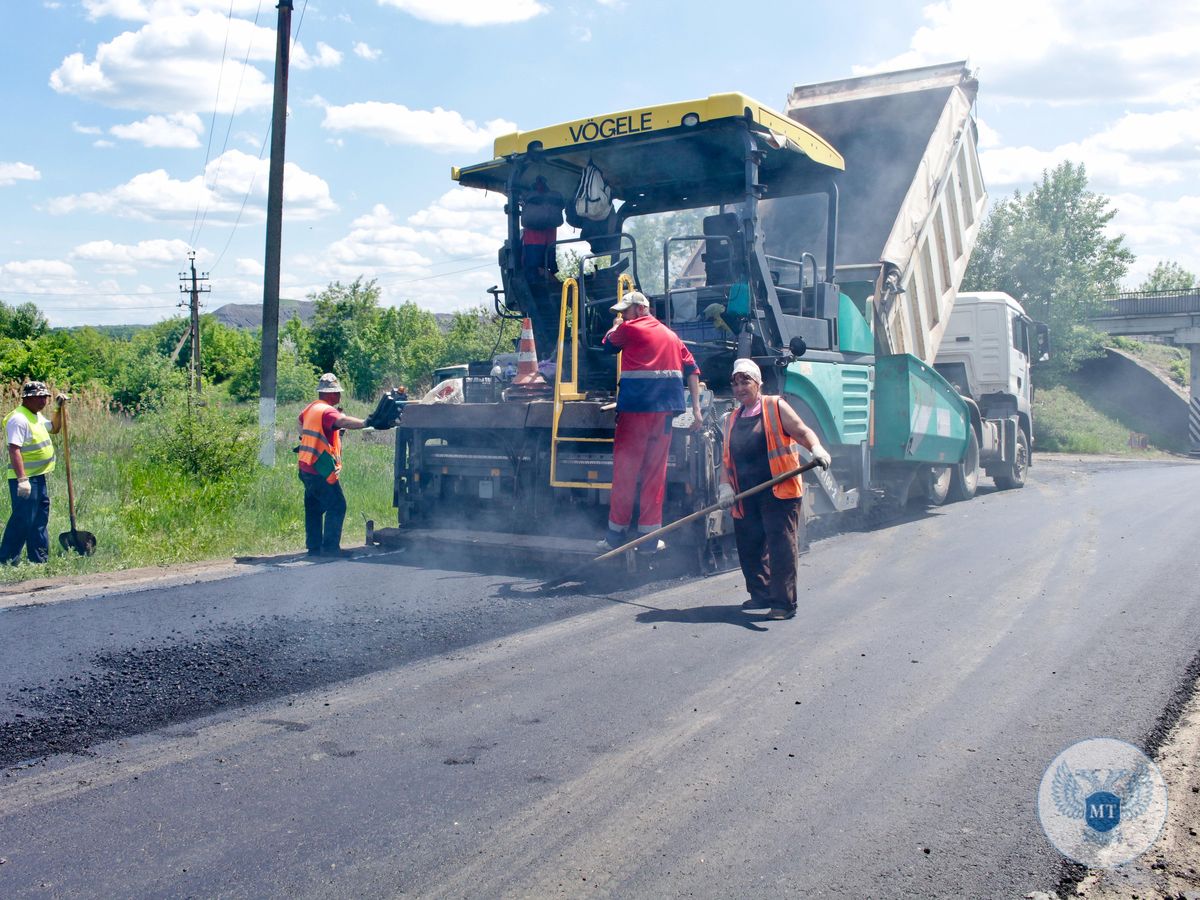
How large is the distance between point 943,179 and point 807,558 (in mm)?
5039

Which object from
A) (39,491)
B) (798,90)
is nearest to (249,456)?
(39,491)

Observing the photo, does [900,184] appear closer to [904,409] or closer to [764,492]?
[904,409]

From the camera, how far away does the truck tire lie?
1374 cm

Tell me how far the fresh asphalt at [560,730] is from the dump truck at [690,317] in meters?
0.86

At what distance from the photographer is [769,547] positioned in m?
6.05

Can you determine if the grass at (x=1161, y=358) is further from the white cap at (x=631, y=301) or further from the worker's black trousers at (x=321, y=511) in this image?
the worker's black trousers at (x=321, y=511)

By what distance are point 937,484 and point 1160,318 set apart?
30.5m

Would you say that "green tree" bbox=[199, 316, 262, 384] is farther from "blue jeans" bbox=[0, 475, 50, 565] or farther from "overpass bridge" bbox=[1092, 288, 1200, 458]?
"blue jeans" bbox=[0, 475, 50, 565]

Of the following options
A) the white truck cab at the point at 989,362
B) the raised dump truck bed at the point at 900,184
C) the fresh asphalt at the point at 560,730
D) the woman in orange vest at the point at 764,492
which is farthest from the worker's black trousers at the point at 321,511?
the white truck cab at the point at 989,362

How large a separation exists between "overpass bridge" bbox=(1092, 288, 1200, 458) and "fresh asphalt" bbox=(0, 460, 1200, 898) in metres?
33.1

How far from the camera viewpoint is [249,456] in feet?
Answer: 37.1

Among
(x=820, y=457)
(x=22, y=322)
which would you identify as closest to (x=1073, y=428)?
(x=820, y=457)

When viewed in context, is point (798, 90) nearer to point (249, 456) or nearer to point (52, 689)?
point (249, 456)

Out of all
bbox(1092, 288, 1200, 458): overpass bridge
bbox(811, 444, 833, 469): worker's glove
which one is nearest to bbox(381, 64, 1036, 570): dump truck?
bbox(811, 444, 833, 469): worker's glove
